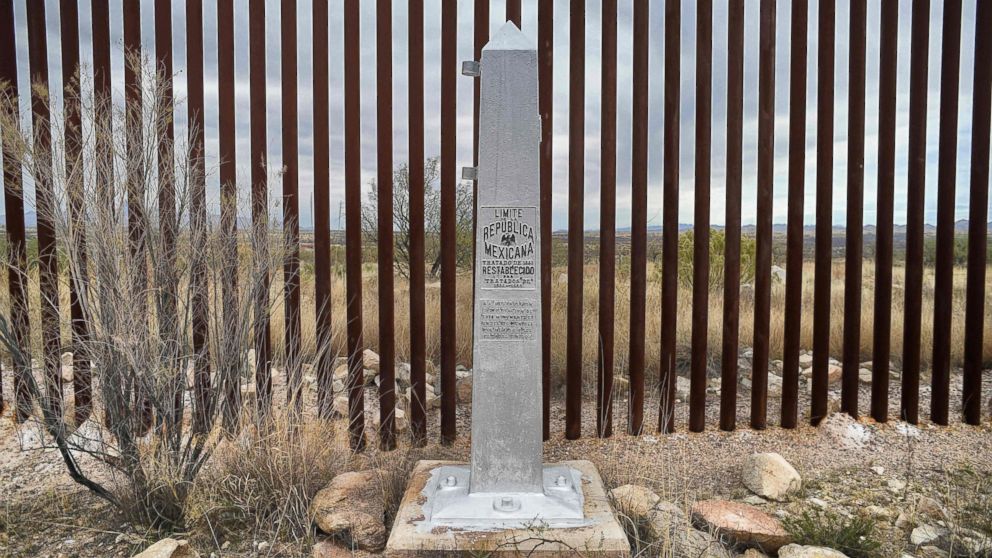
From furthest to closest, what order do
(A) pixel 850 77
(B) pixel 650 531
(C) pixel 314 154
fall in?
(A) pixel 850 77
(C) pixel 314 154
(B) pixel 650 531

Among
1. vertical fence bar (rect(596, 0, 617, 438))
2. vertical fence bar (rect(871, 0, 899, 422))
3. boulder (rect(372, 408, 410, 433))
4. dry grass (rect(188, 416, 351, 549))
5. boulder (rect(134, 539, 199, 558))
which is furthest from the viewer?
boulder (rect(372, 408, 410, 433))

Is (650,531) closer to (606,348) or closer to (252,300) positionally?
(606,348)

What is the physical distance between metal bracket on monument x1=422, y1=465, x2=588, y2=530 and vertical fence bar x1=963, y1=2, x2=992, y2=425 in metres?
3.68

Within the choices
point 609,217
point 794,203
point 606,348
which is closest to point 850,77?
point 794,203

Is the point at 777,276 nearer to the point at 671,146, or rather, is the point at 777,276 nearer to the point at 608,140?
the point at 671,146

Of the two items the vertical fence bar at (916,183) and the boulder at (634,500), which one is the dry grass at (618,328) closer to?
the vertical fence bar at (916,183)

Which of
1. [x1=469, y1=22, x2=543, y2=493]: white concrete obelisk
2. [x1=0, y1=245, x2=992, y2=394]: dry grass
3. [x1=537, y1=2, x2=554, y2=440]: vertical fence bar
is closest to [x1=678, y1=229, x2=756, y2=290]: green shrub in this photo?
[x1=0, y1=245, x2=992, y2=394]: dry grass

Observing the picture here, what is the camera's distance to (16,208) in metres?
4.99

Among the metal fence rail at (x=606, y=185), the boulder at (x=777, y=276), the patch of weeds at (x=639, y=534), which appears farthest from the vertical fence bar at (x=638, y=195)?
the boulder at (x=777, y=276)

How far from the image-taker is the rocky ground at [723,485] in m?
3.31

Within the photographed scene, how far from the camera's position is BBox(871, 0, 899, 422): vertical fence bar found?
4934 mm

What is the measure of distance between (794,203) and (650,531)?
2.82 metres

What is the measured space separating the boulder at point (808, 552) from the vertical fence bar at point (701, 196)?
5.61 ft

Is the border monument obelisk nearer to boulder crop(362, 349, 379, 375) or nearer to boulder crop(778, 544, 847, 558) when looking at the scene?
boulder crop(778, 544, 847, 558)
